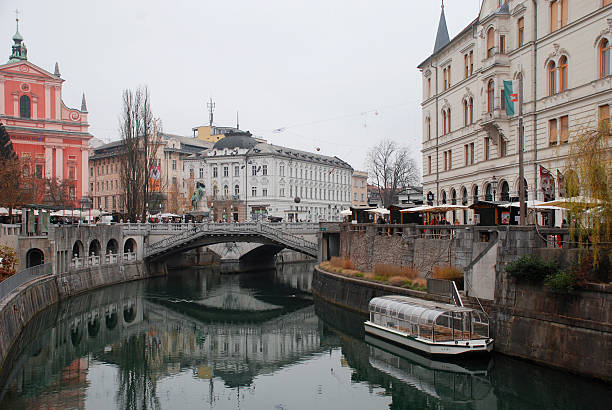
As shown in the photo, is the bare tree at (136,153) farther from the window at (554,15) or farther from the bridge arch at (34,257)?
the window at (554,15)

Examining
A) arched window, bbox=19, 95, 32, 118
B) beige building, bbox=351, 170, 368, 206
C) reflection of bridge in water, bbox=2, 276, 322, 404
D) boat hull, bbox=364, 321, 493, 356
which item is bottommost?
reflection of bridge in water, bbox=2, 276, 322, 404

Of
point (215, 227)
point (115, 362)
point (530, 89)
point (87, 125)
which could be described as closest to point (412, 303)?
point (115, 362)

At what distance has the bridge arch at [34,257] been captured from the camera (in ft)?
171

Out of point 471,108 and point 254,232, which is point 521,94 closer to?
point 471,108

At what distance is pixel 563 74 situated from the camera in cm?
4028

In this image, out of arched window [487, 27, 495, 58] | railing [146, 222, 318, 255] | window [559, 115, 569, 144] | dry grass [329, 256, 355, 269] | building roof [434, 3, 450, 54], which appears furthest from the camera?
building roof [434, 3, 450, 54]

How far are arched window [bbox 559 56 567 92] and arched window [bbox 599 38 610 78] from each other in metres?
3.43

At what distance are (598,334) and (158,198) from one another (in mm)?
70701

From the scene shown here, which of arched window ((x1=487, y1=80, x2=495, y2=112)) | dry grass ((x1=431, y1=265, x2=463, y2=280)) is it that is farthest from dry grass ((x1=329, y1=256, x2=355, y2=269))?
arched window ((x1=487, y1=80, x2=495, y2=112))

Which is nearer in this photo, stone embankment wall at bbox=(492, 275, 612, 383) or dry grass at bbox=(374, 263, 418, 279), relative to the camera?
stone embankment wall at bbox=(492, 275, 612, 383)

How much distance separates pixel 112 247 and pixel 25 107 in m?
37.5

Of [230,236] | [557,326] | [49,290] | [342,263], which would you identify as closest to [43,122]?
[230,236]

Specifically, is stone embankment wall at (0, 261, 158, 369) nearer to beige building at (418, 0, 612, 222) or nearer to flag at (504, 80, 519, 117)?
flag at (504, 80, 519, 117)

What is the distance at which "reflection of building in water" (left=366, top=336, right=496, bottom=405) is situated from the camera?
26891mm
